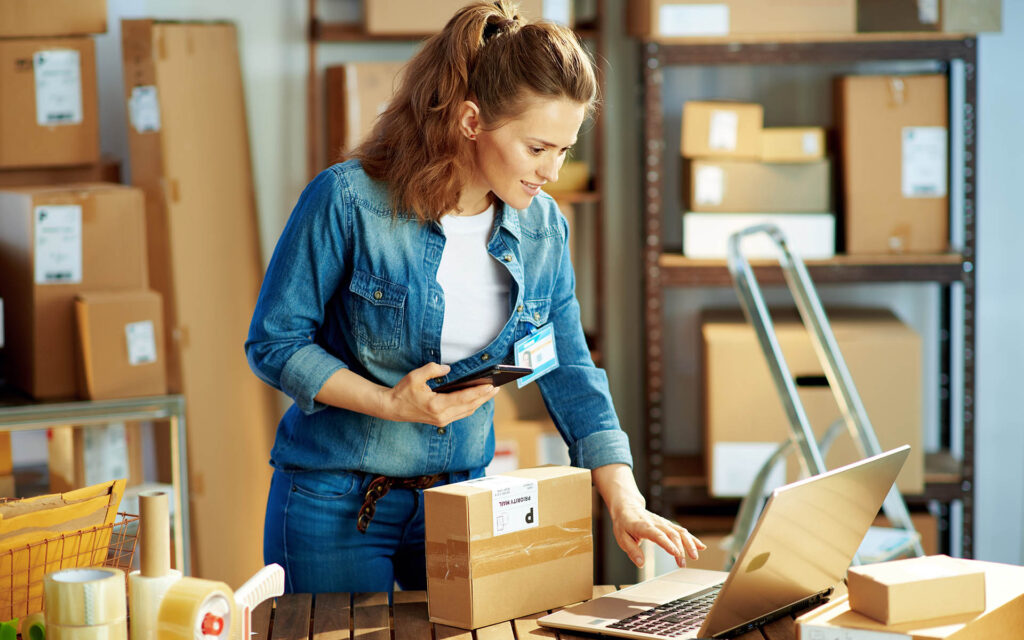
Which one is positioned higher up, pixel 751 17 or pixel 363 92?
pixel 751 17

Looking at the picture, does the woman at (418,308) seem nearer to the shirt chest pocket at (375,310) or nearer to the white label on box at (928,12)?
the shirt chest pocket at (375,310)

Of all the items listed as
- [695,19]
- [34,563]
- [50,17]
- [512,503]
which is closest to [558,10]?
[695,19]

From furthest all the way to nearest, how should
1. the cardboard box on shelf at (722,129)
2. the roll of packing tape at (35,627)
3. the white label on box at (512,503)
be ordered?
the cardboard box on shelf at (722,129) → the white label on box at (512,503) → the roll of packing tape at (35,627)

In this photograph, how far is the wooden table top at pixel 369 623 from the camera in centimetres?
136

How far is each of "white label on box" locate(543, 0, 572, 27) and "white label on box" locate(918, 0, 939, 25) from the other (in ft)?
3.09

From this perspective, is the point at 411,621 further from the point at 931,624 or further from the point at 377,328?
the point at 931,624

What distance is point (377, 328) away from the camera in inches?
62.8

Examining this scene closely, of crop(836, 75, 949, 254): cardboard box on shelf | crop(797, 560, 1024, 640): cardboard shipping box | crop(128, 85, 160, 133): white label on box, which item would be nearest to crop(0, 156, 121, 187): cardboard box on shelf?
crop(128, 85, 160, 133): white label on box

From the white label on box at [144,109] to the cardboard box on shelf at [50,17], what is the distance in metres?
0.25

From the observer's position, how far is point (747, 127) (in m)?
3.04

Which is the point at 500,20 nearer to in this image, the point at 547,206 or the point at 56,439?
the point at 547,206

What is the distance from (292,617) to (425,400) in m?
0.33

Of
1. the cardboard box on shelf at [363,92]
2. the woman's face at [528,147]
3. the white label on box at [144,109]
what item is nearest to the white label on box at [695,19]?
the cardboard box on shelf at [363,92]

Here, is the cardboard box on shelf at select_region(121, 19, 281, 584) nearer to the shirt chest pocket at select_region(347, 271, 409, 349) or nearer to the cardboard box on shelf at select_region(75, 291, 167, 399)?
the cardboard box on shelf at select_region(75, 291, 167, 399)
